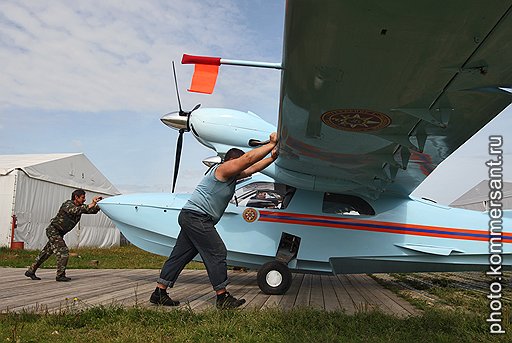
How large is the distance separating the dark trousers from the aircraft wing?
1485mm

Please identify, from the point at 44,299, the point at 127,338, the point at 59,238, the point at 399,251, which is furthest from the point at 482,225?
the point at 59,238

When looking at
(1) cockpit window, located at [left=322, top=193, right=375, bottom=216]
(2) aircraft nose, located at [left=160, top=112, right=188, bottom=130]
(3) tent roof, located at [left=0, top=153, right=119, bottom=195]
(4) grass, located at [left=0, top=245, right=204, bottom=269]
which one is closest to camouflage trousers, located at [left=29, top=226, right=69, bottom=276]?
(2) aircraft nose, located at [left=160, top=112, right=188, bottom=130]

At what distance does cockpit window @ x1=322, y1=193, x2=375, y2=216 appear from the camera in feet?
24.6

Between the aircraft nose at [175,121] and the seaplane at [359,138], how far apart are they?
20 mm

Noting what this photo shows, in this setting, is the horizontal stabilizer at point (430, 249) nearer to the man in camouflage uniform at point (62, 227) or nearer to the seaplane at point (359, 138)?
the seaplane at point (359, 138)

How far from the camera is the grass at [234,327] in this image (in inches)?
135

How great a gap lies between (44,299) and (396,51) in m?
4.89

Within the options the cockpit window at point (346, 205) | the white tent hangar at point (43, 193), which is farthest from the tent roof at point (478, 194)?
the white tent hangar at point (43, 193)

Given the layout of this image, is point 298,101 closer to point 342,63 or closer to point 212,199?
point 342,63

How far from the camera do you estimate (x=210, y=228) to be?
5.06 meters

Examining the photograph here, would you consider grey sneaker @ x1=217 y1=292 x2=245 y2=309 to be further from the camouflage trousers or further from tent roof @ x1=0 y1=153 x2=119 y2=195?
tent roof @ x1=0 y1=153 x2=119 y2=195

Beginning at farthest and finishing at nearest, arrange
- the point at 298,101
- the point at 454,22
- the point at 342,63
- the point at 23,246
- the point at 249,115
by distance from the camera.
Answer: the point at 23,246 < the point at 249,115 < the point at 298,101 < the point at 342,63 < the point at 454,22

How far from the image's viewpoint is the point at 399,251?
7.26m

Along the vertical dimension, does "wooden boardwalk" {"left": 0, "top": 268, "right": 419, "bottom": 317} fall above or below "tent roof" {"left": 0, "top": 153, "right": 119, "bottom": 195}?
below
